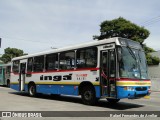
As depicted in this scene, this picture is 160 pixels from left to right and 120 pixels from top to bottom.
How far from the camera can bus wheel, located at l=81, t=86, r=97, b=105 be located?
43.9 feet

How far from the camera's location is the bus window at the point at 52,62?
16328 mm

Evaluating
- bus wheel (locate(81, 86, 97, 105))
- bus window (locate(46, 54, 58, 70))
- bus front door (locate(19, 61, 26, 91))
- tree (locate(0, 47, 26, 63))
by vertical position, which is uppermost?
tree (locate(0, 47, 26, 63))

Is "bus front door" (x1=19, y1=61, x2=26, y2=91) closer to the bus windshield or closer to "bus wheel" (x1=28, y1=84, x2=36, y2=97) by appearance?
"bus wheel" (x1=28, y1=84, x2=36, y2=97)

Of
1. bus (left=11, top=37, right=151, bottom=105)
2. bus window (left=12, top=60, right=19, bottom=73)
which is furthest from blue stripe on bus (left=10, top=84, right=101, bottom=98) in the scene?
bus window (left=12, top=60, right=19, bottom=73)

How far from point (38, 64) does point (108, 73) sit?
7.08 meters

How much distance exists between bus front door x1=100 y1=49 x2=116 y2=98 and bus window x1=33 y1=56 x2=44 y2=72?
593 cm

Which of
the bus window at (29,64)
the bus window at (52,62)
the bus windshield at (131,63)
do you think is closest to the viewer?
the bus windshield at (131,63)

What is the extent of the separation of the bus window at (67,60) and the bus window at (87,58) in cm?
53

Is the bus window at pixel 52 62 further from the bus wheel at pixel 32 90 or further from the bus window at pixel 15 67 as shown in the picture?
the bus window at pixel 15 67

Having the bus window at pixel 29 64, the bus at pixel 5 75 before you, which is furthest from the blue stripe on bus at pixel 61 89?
the bus at pixel 5 75

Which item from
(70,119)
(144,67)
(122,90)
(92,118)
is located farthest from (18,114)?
(144,67)

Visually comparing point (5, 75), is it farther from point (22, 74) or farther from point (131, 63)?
point (131, 63)

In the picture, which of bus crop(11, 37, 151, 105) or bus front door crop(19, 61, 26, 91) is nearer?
bus crop(11, 37, 151, 105)

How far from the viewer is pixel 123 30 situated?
38.4 m
